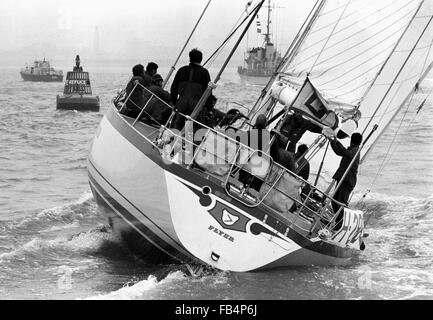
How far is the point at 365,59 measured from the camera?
15.2 m

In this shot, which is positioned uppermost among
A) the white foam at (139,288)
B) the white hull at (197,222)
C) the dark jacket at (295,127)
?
the dark jacket at (295,127)

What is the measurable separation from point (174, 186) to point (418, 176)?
48.7ft

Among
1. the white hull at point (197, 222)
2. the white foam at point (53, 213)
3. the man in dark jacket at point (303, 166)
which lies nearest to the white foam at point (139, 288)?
the white hull at point (197, 222)

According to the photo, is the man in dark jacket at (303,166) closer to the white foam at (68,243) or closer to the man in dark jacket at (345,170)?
the man in dark jacket at (345,170)

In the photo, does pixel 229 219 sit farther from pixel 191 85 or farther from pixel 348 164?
pixel 348 164

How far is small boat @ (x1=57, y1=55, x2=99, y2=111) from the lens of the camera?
50125mm

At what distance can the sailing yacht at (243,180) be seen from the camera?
1063 cm

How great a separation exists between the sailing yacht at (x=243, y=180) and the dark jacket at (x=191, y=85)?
0.19m

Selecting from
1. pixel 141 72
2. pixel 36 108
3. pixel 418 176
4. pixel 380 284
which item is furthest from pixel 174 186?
pixel 36 108

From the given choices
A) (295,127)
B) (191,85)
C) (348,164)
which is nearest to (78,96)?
(295,127)

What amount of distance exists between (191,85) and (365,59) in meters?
4.37

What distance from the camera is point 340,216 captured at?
1205 cm

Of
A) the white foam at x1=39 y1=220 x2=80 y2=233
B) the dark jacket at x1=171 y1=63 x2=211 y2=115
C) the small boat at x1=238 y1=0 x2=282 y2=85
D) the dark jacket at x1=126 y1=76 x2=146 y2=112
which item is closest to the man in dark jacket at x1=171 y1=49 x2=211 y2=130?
the dark jacket at x1=171 y1=63 x2=211 y2=115

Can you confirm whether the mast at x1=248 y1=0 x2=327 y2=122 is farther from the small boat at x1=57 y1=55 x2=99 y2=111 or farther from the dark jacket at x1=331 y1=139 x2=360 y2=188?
the small boat at x1=57 y1=55 x2=99 y2=111
